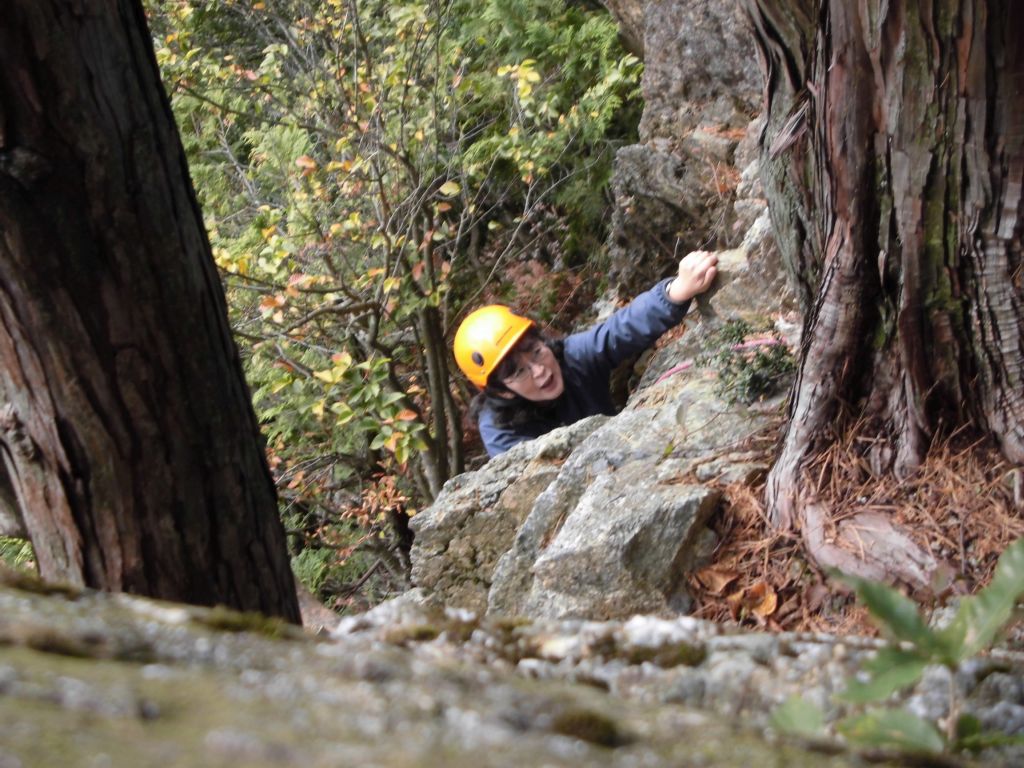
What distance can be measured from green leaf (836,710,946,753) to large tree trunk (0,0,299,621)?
159 cm

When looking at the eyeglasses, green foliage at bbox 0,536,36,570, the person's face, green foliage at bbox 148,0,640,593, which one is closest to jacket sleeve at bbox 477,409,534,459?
the person's face

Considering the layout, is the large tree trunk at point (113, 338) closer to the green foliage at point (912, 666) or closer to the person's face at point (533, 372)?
the green foliage at point (912, 666)

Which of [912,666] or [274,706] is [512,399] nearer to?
[912,666]

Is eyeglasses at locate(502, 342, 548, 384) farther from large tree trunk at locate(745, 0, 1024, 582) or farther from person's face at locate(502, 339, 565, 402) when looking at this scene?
large tree trunk at locate(745, 0, 1024, 582)

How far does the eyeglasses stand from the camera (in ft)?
21.6

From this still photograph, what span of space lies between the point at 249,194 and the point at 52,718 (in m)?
9.07

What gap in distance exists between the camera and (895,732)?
1297 mm

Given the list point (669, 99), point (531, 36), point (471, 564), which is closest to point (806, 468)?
point (471, 564)

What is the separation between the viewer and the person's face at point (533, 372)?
657 cm

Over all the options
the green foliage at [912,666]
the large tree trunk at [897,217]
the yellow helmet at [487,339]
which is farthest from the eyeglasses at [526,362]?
the green foliage at [912,666]

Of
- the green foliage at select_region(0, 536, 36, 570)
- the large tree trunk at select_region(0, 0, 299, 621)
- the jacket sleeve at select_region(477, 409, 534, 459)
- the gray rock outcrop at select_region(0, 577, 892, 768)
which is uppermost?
the large tree trunk at select_region(0, 0, 299, 621)

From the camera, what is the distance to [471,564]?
576 cm

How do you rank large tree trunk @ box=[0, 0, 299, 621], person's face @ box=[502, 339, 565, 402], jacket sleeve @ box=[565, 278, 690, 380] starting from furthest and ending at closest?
person's face @ box=[502, 339, 565, 402], jacket sleeve @ box=[565, 278, 690, 380], large tree trunk @ box=[0, 0, 299, 621]

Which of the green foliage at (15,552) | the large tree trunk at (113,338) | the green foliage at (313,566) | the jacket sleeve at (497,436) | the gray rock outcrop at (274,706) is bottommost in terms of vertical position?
the green foliage at (313,566)
